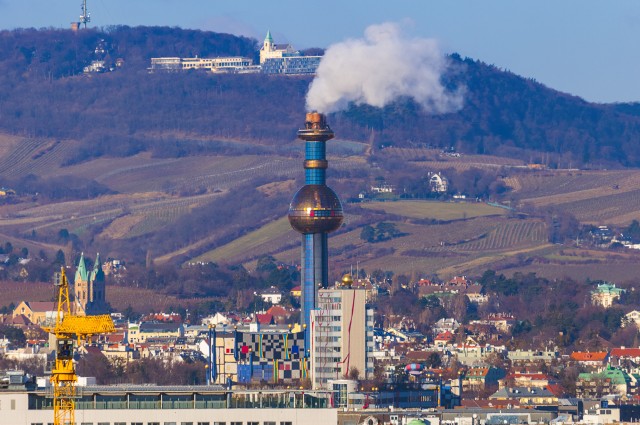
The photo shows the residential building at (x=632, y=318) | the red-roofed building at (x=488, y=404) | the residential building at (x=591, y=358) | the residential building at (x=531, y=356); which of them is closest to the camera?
the red-roofed building at (x=488, y=404)

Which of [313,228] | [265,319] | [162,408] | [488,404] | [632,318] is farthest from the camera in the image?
[632,318]

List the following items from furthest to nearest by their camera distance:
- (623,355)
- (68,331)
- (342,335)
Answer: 1. (623,355)
2. (342,335)
3. (68,331)

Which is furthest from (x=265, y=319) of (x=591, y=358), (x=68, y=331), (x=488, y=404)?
(x=68, y=331)

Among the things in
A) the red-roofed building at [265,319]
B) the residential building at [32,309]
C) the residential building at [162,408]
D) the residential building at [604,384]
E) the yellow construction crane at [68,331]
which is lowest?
the residential building at [162,408]

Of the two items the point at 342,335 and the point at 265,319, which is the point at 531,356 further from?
the point at 342,335

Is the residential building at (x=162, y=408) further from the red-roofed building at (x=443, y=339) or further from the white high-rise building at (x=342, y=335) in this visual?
the red-roofed building at (x=443, y=339)

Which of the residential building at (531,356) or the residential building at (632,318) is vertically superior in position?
the residential building at (632,318)

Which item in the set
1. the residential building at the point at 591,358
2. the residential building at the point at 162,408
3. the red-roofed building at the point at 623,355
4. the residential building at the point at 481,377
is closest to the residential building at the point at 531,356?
the residential building at the point at 591,358

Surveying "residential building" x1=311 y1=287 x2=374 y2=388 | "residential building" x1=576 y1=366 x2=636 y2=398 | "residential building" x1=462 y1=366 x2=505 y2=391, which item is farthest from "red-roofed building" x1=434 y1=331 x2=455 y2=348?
"residential building" x1=311 y1=287 x2=374 y2=388
